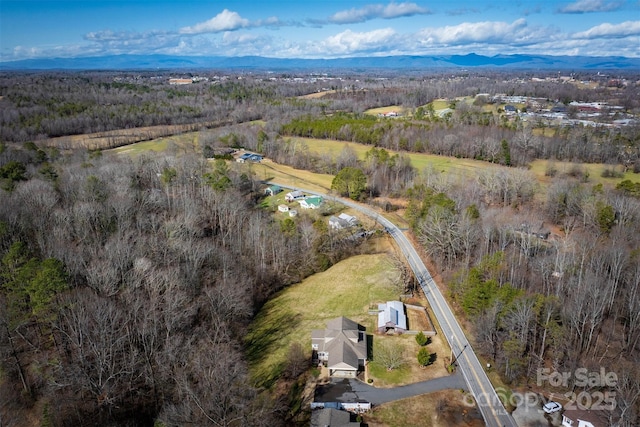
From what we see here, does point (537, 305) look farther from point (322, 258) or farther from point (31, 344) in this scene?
point (31, 344)

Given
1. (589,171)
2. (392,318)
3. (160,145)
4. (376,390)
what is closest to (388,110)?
(160,145)

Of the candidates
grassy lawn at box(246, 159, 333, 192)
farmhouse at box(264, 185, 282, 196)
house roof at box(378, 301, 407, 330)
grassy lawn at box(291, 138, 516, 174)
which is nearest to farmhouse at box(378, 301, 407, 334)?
house roof at box(378, 301, 407, 330)

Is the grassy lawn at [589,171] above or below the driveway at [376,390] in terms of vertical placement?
above

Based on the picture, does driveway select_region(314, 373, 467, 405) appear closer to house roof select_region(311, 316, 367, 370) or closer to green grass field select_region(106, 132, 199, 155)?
house roof select_region(311, 316, 367, 370)

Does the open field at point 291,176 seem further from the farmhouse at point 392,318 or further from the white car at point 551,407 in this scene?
the white car at point 551,407

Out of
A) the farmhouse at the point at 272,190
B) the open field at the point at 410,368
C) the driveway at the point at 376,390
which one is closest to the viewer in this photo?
the driveway at the point at 376,390

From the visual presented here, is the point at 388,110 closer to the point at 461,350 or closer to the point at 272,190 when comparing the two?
the point at 272,190

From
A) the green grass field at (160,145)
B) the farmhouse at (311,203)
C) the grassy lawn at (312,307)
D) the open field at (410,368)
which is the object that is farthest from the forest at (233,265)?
the green grass field at (160,145)
